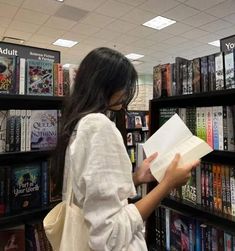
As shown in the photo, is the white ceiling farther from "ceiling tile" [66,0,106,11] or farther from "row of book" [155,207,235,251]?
"row of book" [155,207,235,251]

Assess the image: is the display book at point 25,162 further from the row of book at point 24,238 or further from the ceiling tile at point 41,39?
the ceiling tile at point 41,39

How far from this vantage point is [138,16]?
421 centimetres

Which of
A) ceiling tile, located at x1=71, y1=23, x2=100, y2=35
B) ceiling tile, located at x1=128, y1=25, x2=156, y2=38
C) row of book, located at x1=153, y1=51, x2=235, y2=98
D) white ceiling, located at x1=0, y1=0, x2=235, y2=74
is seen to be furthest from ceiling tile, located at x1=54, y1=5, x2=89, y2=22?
row of book, located at x1=153, y1=51, x2=235, y2=98

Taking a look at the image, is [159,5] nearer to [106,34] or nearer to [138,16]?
[138,16]


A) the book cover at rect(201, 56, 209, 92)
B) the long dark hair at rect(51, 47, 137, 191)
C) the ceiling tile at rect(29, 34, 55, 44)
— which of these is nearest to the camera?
the long dark hair at rect(51, 47, 137, 191)

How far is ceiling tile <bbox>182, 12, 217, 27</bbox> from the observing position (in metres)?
4.20

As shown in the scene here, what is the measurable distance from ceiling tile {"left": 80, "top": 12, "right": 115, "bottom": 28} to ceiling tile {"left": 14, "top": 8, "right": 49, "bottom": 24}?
640 mm

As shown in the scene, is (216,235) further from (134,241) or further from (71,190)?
(71,190)

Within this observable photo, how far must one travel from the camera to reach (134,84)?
889 mm

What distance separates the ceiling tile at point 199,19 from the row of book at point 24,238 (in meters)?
3.97

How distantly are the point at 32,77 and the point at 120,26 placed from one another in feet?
11.8

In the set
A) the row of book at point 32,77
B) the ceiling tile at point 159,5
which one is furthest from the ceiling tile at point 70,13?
the row of book at point 32,77

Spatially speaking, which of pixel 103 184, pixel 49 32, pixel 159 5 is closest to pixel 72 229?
pixel 103 184

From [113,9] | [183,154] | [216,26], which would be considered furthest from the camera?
[216,26]
